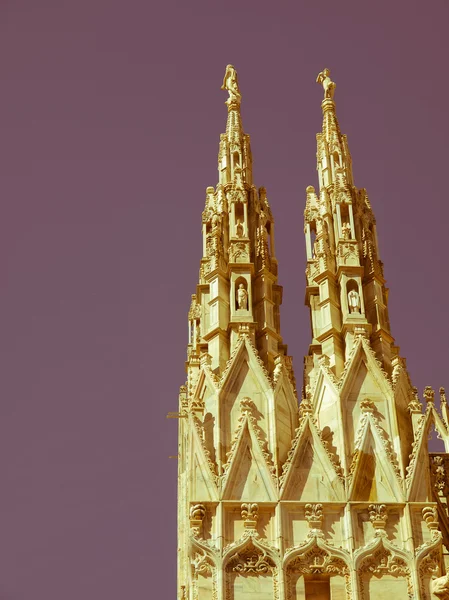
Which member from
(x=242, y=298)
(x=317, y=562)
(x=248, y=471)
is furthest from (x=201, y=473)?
(x=242, y=298)

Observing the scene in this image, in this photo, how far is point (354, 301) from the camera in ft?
132

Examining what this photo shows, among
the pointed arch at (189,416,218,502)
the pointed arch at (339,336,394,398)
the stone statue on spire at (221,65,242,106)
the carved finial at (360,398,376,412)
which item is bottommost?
the pointed arch at (189,416,218,502)

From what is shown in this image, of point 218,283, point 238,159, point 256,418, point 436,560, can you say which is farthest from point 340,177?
point 436,560

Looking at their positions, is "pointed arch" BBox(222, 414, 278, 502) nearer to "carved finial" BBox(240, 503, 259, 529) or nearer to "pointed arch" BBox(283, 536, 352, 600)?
"carved finial" BBox(240, 503, 259, 529)

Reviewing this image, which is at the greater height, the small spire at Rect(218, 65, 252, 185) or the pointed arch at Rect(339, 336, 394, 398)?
the small spire at Rect(218, 65, 252, 185)

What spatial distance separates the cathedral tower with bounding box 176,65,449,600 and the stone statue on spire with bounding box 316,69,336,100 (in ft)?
17.9

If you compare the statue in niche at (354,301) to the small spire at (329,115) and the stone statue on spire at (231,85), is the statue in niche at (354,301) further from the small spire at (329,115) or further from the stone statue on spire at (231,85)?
the stone statue on spire at (231,85)

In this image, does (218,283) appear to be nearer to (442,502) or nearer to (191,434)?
(191,434)

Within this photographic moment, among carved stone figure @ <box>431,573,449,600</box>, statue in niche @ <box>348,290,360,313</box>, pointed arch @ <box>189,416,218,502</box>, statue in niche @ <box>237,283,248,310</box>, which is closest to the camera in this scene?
carved stone figure @ <box>431,573,449,600</box>

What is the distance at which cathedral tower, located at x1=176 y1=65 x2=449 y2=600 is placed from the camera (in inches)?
1374

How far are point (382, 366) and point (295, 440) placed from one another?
3.30 m

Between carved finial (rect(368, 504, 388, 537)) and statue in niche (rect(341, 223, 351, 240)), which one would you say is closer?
carved finial (rect(368, 504, 388, 537))

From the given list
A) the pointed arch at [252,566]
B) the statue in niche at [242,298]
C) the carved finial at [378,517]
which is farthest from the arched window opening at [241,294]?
the pointed arch at [252,566]

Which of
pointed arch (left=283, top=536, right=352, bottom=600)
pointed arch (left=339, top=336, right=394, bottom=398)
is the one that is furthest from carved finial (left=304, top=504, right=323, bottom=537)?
pointed arch (left=339, top=336, right=394, bottom=398)
